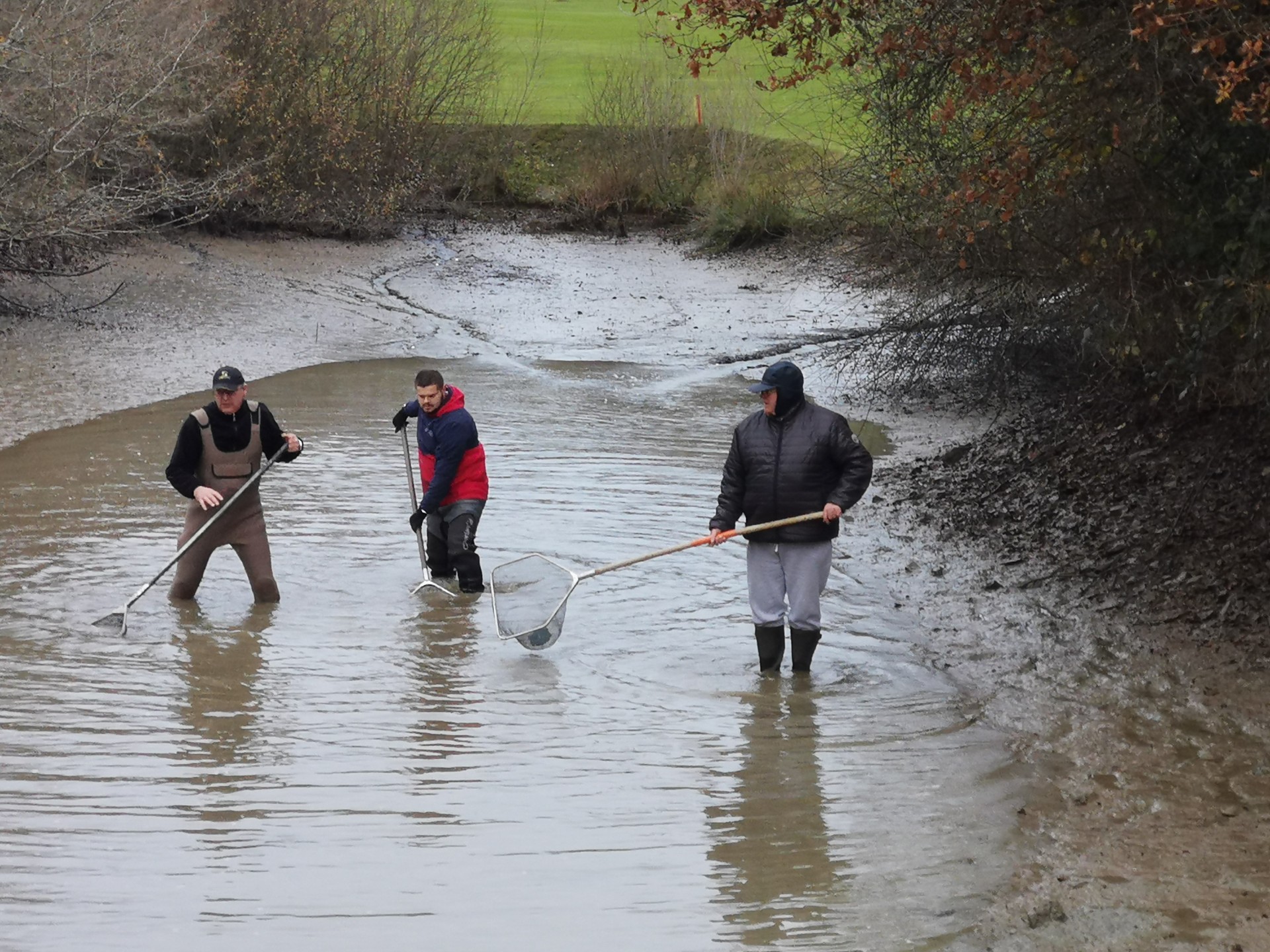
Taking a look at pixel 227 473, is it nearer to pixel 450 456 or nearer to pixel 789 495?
pixel 450 456

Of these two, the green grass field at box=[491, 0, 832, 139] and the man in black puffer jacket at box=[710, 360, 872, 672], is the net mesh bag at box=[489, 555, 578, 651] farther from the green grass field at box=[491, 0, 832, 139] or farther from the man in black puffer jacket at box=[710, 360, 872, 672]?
the green grass field at box=[491, 0, 832, 139]

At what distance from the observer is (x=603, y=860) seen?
20.2ft

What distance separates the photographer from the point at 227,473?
9.48 meters

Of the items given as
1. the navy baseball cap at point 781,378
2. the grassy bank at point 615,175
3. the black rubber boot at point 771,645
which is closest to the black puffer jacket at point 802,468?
the navy baseball cap at point 781,378

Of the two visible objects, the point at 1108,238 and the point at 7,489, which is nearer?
the point at 1108,238

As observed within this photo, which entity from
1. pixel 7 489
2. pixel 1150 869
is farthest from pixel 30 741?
pixel 7 489

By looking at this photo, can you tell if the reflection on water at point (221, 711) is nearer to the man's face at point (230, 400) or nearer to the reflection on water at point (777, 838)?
the man's face at point (230, 400)

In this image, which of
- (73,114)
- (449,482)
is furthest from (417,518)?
(73,114)

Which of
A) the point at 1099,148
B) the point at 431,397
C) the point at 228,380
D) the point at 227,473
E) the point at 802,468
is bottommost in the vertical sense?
the point at 227,473

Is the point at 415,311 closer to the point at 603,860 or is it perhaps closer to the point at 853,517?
the point at 853,517

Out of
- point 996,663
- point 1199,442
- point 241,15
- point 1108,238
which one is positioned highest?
point 241,15

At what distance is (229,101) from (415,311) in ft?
17.6

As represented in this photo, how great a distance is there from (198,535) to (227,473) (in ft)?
1.42

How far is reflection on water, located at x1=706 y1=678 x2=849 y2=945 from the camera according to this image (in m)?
5.70
